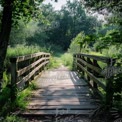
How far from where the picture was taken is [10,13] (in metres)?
6.56

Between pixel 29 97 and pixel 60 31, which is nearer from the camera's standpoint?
pixel 29 97

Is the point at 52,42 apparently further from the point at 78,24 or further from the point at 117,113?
the point at 117,113

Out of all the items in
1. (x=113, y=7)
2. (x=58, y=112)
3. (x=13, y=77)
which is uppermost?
(x=113, y=7)

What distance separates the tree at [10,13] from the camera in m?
6.43

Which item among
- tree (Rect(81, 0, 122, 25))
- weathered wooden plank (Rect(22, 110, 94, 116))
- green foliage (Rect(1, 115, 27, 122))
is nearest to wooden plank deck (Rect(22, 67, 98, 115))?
weathered wooden plank (Rect(22, 110, 94, 116))

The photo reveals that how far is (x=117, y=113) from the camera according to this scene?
173 inches

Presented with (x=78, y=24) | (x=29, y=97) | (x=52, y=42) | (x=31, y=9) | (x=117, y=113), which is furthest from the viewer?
(x=78, y=24)

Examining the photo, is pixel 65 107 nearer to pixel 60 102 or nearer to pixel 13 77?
pixel 60 102

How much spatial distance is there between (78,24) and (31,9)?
5630 cm

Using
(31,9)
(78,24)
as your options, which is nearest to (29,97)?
(31,9)

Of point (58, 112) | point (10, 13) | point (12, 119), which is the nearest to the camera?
point (12, 119)

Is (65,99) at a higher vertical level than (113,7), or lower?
lower

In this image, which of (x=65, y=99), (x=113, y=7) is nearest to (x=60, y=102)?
(x=65, y=99)

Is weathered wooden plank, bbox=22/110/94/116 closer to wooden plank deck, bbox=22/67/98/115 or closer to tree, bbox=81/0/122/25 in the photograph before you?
wooden plank deck, bbox=22/67/98/115
